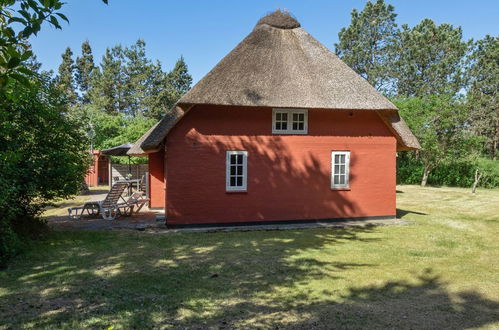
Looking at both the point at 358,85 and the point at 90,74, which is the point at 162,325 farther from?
the point at 90,74

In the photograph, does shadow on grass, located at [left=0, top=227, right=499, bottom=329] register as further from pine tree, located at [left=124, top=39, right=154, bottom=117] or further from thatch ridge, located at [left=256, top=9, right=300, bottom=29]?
pine tree, located at [left=124, top=39, right=154, bottom=117]

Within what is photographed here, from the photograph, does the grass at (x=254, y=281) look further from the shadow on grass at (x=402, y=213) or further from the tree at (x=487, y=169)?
the tree at (x=487, y=169)

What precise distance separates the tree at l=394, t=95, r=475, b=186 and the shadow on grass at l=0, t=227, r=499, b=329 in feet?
72.3

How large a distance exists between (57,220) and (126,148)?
223 inches

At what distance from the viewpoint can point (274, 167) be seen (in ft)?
43.5

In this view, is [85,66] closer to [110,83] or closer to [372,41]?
[110,83]

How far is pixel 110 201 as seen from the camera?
14.1 metres

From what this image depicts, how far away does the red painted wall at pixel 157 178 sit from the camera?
53.3 ft

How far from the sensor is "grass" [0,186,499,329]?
215 inches

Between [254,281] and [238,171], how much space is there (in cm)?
613

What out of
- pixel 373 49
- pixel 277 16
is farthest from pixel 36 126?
pixel 373 49

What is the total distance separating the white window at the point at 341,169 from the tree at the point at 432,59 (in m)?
27.3

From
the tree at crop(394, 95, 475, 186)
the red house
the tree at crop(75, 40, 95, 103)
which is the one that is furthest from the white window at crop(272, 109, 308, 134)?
the tree at crop(75, 40, 95, 103)

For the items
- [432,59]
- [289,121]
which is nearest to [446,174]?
[432,59]
